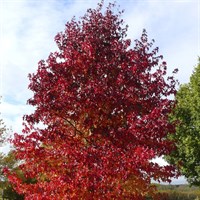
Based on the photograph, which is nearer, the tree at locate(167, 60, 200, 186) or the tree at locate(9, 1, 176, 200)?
the tree at locate(9, 1, 176, 200)

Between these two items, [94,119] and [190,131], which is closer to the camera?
[94,119]

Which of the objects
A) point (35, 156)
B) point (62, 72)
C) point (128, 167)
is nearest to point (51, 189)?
point (35, 156)

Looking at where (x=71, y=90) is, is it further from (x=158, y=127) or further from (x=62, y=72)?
(x=158, y=127)

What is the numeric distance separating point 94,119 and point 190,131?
83.2 ft

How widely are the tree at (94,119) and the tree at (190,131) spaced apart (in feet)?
76.7

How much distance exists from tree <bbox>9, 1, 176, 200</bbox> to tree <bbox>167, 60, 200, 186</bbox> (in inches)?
921

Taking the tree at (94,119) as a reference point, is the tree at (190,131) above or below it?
above

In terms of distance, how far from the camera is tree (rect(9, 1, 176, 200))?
12.1 metres

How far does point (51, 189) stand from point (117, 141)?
2773 mm

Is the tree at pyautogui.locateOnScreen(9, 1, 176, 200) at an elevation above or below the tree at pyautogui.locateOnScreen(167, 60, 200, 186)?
below

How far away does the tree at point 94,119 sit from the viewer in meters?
12.1

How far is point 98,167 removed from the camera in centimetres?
1184

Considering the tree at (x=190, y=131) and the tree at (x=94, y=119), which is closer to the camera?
the tree at (x=94, y=119)

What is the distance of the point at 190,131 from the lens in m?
37.1
